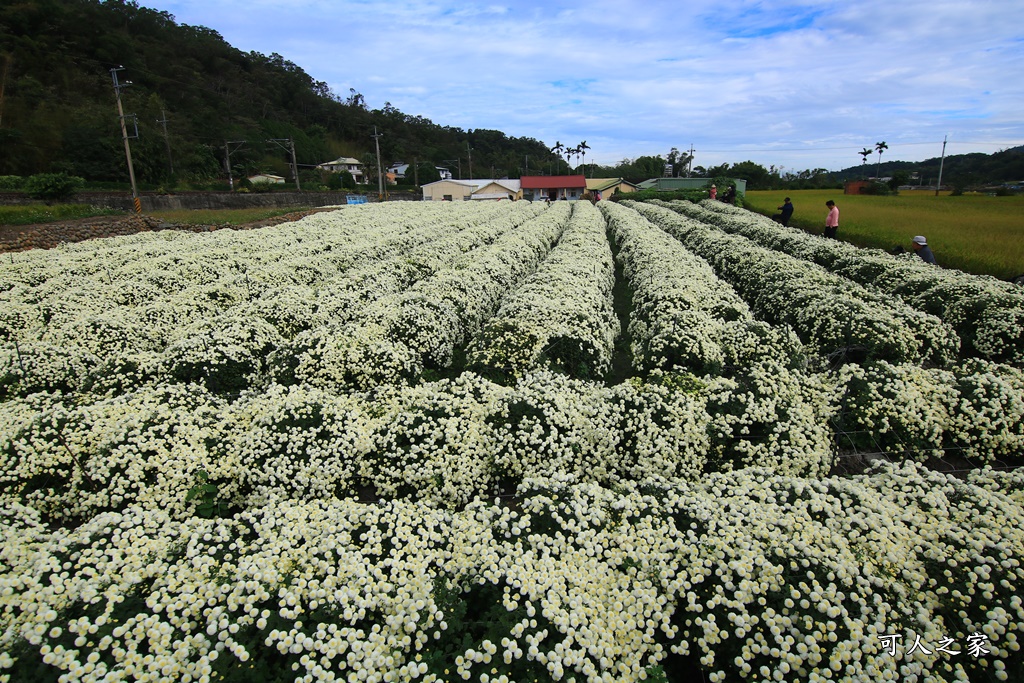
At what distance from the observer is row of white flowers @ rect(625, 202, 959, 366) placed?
316 inches

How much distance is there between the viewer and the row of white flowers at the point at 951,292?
8828 mm

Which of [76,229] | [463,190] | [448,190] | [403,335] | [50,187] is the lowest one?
[403,335]

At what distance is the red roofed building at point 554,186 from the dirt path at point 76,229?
210 feet

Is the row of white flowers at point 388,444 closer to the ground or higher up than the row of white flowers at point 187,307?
closer to the ground

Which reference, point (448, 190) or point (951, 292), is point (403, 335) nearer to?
point (951, 292)

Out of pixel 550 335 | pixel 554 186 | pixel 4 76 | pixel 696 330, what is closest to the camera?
pixel 696 330

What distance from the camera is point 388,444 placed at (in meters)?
5.07

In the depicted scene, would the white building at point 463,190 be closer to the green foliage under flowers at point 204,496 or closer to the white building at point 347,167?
the white building at point 347,167

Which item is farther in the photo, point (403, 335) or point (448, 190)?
point (448, 190)

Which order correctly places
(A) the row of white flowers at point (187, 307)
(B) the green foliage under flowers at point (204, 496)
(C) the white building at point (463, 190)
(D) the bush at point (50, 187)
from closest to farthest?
1. (B) the green foliage under flowers at point (204, 496)
2. (A) the row of white flowers at point (187, 307)
3. (D) the bush at point (50, 187)
4. (C) the white building at point (463, 190)

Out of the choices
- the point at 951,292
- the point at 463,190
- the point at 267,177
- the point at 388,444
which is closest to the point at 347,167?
the point at 267,177

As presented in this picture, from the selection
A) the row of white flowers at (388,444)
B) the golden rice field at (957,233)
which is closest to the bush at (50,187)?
the row of white flowers at (388,444)

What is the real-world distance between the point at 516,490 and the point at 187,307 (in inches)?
353

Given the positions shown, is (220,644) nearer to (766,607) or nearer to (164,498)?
(164,498)
